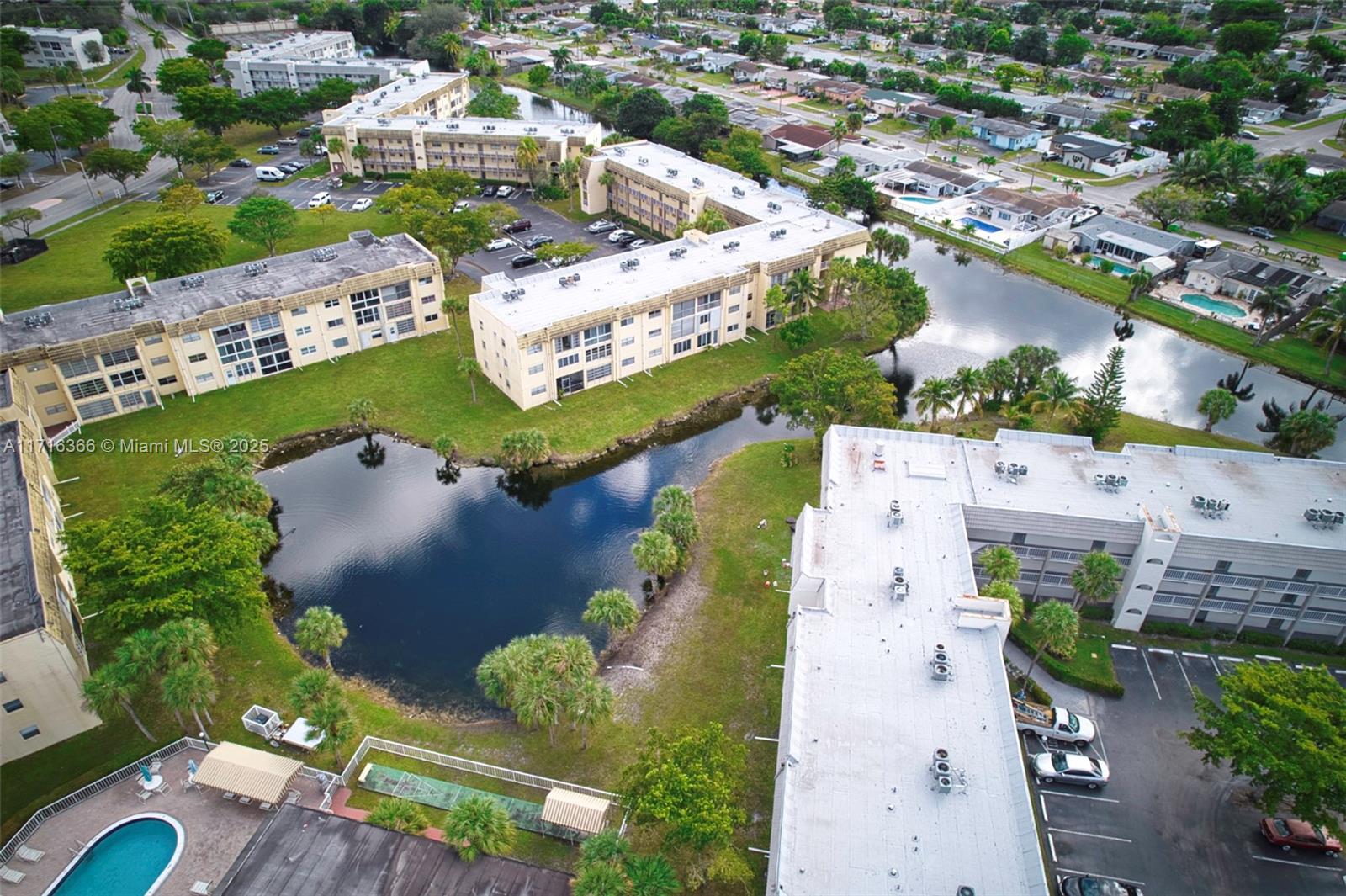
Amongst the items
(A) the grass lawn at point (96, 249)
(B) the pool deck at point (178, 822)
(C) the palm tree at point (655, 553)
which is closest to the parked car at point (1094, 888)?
(C) the palm tree at point (655, 553)

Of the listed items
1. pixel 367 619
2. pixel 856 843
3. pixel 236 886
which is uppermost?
pixel 856 843

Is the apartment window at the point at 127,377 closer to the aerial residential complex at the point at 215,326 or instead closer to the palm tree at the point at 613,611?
the aerial residential complex at the point at 215,326

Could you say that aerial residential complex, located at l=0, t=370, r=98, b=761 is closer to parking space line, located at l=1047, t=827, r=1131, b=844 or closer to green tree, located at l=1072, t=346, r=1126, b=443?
parking space line, located at l=1047, t=827, r=1131, b=844

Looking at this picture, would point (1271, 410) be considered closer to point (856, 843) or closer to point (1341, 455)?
point (1341, 455)

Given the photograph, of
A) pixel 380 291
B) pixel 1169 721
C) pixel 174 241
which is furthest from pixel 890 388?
pixel 174 241

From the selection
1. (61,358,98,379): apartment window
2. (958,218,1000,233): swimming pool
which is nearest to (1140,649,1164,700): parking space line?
(958,218,1000,233): swimming pool

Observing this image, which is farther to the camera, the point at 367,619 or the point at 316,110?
the point at 316,110

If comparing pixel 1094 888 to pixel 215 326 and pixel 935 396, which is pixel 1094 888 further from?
pixel 215 326
